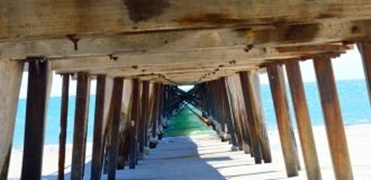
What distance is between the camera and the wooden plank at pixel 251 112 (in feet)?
32.8

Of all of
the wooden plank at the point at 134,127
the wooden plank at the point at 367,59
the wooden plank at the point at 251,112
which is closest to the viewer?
the wooden plank at the point at 367,59

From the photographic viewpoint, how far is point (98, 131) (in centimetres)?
839

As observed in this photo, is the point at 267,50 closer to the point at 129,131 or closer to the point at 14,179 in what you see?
the point at 129,131

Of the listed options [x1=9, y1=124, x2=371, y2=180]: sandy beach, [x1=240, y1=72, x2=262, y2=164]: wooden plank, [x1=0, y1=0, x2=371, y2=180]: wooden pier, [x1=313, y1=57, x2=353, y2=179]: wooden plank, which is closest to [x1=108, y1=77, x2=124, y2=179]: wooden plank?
[x1=9, y1=124, x2=371, y2=180]: sandy beach

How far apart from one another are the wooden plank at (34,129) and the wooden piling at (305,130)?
355cm

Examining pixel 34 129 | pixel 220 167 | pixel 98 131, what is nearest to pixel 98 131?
pixel 98 131

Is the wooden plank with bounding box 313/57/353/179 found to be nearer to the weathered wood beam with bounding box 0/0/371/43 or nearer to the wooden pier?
the wooden pier

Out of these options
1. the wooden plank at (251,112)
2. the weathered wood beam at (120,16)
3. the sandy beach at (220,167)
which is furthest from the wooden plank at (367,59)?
the wooden plank at (251,112)

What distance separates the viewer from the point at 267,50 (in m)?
5.83

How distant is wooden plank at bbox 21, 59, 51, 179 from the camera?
3.97 meters

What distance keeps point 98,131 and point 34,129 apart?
4.39 metres

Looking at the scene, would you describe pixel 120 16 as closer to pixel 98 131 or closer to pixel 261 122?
pixel 98 131

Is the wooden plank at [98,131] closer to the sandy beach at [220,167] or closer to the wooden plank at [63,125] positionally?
the wooden plank at [63,125]

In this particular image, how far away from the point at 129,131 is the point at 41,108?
7.26 metres
